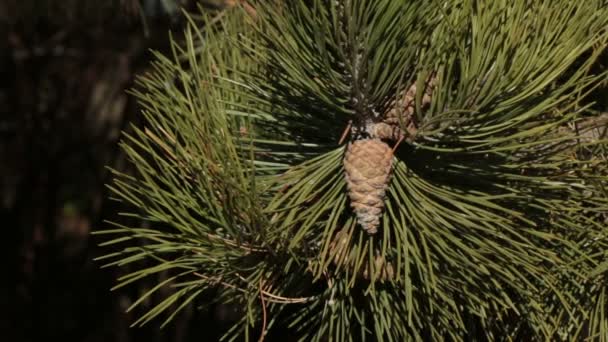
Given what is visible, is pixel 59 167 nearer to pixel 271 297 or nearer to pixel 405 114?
pixel 271 297

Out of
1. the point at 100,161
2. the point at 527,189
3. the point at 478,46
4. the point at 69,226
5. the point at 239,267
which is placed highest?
the point at 478,46

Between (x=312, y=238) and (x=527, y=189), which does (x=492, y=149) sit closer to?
(x=527, y=189)

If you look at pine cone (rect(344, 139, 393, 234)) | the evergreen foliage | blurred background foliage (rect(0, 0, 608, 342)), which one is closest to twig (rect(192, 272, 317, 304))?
the evergreen foliage

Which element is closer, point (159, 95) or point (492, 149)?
point (492, 149)

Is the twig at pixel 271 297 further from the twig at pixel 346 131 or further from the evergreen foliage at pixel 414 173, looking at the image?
the twig at pixel 346 131

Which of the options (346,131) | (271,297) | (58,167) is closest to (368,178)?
(346,131)

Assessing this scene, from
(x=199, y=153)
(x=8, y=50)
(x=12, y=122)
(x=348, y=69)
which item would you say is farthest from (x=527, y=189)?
(x=12, y=122)
